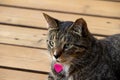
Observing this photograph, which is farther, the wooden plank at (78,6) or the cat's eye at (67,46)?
the wooden plank at (78,6)

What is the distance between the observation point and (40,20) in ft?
6.82

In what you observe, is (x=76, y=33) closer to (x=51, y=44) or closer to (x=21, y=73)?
(x=51, y=44)

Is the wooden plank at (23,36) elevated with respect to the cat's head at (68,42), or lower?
lower

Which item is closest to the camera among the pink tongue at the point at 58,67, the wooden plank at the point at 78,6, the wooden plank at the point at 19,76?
the pink tongue at the point at 58,67

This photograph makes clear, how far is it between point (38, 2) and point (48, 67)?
0.60 m

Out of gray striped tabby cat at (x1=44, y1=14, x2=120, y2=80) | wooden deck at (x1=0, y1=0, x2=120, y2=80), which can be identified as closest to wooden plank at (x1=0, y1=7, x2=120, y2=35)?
wooden deck at (x1=0, y1=0, x2=120, y2=80)

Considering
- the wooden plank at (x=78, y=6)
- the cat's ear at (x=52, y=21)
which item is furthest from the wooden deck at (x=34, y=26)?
the cat's ear at (x=52, y=21)

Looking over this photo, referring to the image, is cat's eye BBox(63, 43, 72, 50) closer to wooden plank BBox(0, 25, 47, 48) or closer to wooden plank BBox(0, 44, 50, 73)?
wooden plank BBox(0, 44, 50, 73)

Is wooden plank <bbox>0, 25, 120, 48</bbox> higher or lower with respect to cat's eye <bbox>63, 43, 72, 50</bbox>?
lower

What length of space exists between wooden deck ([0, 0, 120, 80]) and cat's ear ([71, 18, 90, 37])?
1.30ft

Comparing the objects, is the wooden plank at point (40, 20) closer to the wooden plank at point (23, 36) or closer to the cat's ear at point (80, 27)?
the wooden plank at point (23, 36)

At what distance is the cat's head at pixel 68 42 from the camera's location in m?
1.40

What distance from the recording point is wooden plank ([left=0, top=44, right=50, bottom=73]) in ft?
5.85

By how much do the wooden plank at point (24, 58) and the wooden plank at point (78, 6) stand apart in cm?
41
